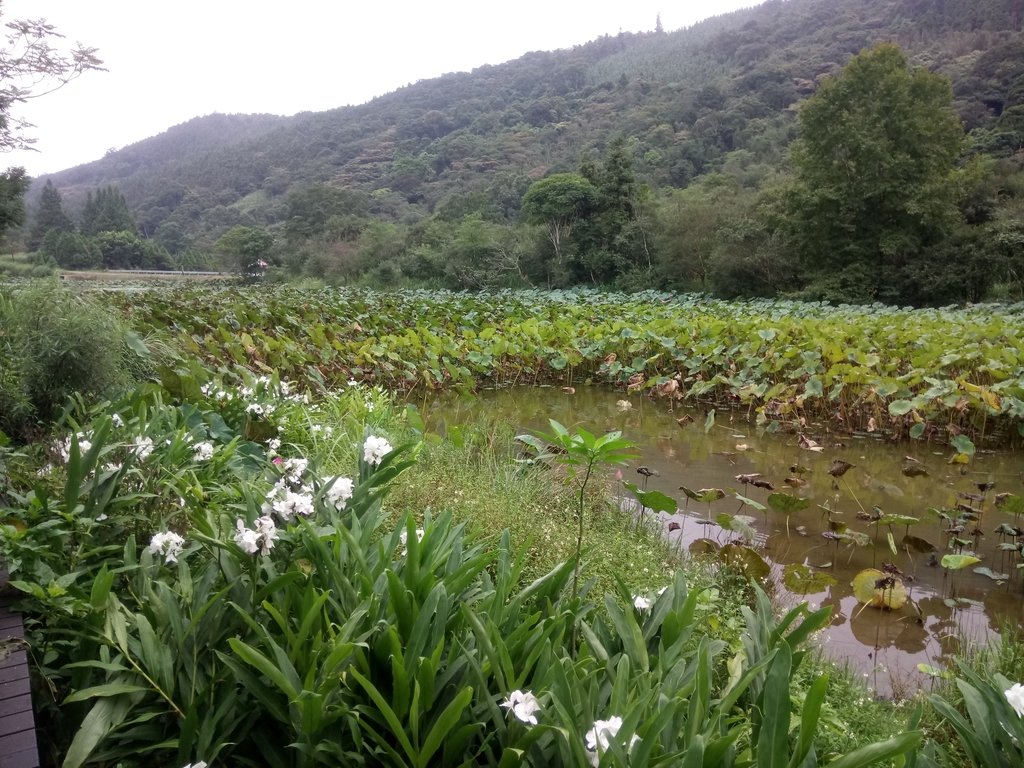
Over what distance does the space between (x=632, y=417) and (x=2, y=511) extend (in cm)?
609

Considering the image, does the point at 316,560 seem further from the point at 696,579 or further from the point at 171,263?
the point at 171,263

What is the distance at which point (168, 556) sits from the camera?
5.79 feet

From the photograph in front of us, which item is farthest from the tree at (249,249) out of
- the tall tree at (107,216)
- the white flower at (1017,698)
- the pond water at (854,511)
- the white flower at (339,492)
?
the white flower at (1017,698)

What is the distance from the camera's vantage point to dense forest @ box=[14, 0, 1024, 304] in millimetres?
17844

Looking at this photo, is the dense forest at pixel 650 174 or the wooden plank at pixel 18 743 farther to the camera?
the dense forest at pixel 650 174

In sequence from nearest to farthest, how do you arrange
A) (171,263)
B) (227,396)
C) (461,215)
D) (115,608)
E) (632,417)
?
(115,608), (227,396), (632,417), (461,215), (171,263)

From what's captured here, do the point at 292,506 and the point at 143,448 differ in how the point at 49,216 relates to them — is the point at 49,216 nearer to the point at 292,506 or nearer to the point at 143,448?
the point at 143,448

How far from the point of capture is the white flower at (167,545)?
1761 millimetres

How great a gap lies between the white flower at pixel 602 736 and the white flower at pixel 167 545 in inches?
46.9

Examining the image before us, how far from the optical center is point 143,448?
2.23 metres

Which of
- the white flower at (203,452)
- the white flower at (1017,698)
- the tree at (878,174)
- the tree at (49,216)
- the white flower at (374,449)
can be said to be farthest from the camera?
the tree at (49,216)

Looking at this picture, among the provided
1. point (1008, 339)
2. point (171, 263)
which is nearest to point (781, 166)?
point (1008, 339)

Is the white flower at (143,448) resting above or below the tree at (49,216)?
below

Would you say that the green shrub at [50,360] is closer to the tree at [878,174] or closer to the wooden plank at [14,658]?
the wooden plank at [14,658]
